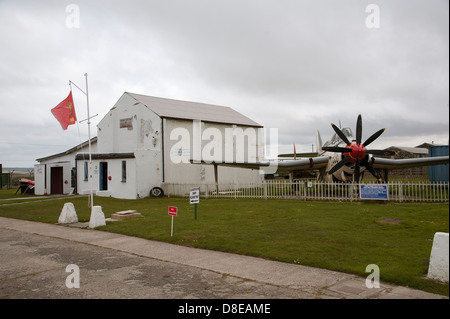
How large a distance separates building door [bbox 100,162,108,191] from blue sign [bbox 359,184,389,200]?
18.5 metres

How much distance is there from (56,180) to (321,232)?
26.4m

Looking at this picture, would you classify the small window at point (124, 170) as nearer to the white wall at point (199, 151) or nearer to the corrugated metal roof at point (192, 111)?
the white wall at point (199, 151)

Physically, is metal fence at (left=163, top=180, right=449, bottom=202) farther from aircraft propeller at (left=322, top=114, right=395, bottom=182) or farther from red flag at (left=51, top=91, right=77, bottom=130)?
red flag at (left=51, top=91, right=77, bottom=130)

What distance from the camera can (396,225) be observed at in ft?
36.7

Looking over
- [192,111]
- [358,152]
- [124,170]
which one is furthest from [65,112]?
[192,111]

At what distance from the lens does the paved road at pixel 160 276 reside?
5.81m

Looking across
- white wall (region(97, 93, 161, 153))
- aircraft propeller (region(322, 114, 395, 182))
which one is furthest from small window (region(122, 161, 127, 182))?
aircraft propeller (region(322, 114, 395, 182))

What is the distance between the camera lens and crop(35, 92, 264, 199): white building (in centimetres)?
2458

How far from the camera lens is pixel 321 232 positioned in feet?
34.1

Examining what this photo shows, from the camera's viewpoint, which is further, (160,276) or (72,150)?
(72,150)

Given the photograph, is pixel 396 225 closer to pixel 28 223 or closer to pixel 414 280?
pixel 414 280

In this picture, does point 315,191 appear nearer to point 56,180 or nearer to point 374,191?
point 374,191

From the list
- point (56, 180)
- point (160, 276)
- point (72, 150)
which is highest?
point (72, 150)
